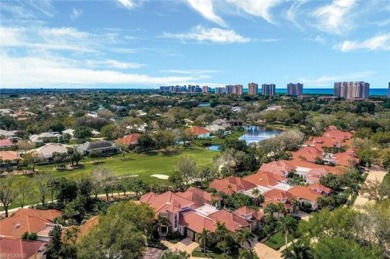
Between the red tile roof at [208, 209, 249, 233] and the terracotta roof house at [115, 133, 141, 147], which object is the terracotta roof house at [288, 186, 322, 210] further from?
the terracotta roof house at [115, 133, 141, 147]

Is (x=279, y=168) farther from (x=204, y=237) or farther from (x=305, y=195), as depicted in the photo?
(x=204, y=237)

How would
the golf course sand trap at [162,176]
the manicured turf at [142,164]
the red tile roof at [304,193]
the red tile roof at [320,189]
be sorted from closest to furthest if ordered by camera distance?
the red tile roof at [304,193]
the red tile roof at [320,189]
the golf course sand trap at [162,176]
the manicured turf at [142,164]

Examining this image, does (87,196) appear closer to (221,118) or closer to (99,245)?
(99,245)

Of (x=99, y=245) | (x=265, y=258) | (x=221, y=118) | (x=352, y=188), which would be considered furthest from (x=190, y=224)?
(x=221, y=118)

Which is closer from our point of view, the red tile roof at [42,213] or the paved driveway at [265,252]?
the paved driveway at [265,252]

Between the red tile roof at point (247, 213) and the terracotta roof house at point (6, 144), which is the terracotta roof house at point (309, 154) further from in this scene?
the terracotta roof house at point (6, 144)

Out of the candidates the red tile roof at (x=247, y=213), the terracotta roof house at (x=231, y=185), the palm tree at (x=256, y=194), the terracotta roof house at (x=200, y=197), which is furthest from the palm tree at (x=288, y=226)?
the terracotta roof house at (x=231, y=185)

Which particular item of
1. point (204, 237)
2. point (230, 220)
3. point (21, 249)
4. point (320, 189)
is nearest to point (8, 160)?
point (21, 249)
